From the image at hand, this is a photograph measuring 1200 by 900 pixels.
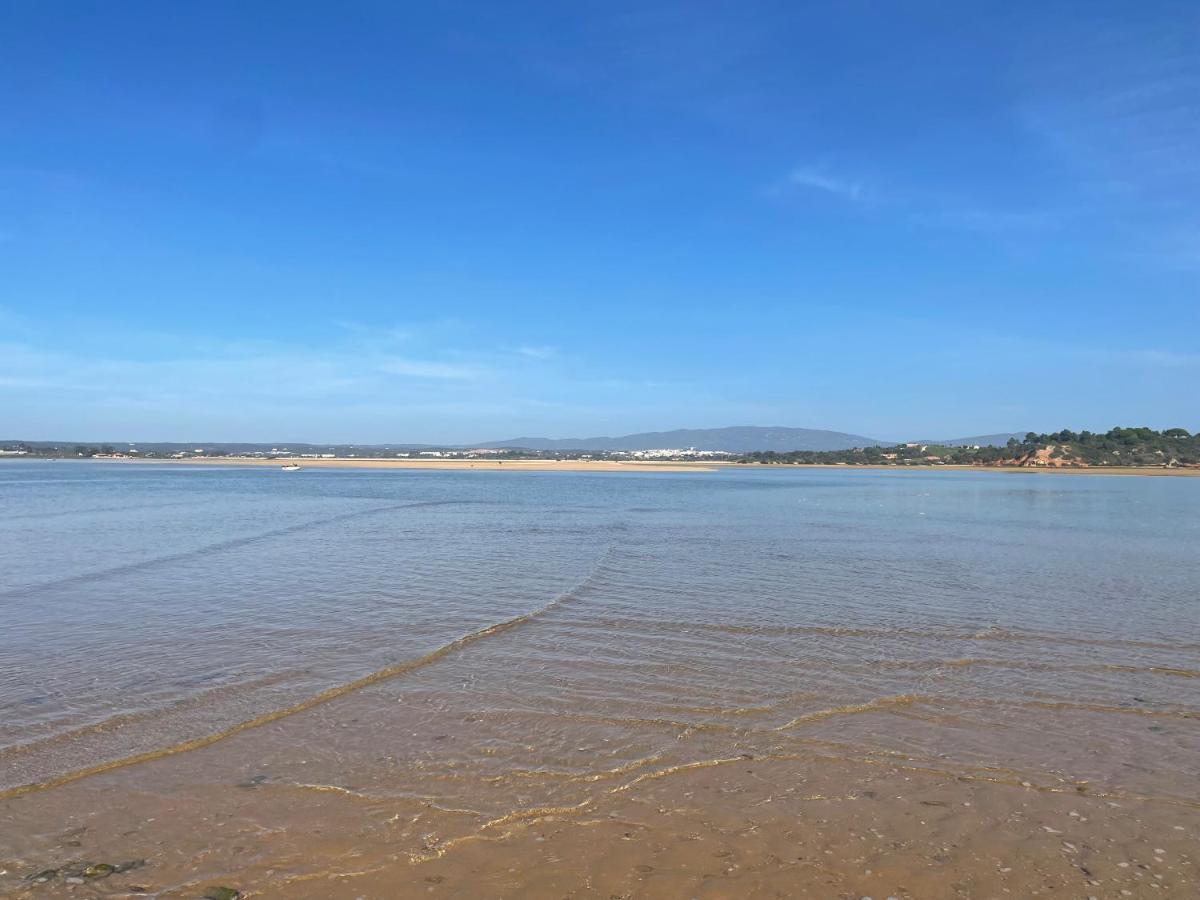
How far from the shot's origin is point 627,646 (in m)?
10.1

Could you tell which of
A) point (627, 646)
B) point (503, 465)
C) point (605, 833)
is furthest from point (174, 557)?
point (503, 465)

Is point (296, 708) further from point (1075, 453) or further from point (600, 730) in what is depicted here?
point (1075, 453)

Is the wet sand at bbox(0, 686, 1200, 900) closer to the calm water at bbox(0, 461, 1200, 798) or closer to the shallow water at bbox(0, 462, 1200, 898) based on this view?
the shallow water at bbox(0, 462, 1200, 898)

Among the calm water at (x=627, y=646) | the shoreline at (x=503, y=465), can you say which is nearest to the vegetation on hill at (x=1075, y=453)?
the shoreline at (x=503, y=465)

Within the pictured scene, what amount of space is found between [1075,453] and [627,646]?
4989 inches

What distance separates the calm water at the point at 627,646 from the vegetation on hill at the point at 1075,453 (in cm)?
10557

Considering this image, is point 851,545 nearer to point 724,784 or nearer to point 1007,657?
point 1007,657

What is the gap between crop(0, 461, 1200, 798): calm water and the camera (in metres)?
6.80

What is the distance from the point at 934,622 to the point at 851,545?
399 inches

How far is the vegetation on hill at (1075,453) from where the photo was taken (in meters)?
110

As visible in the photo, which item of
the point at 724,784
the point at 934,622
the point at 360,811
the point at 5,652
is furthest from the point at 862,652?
the point at 5,652

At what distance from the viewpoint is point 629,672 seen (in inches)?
349

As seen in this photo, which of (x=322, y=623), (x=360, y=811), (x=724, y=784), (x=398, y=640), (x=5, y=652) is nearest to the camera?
(x=360, y=811)

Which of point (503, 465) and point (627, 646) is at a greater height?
point (503, 465)
